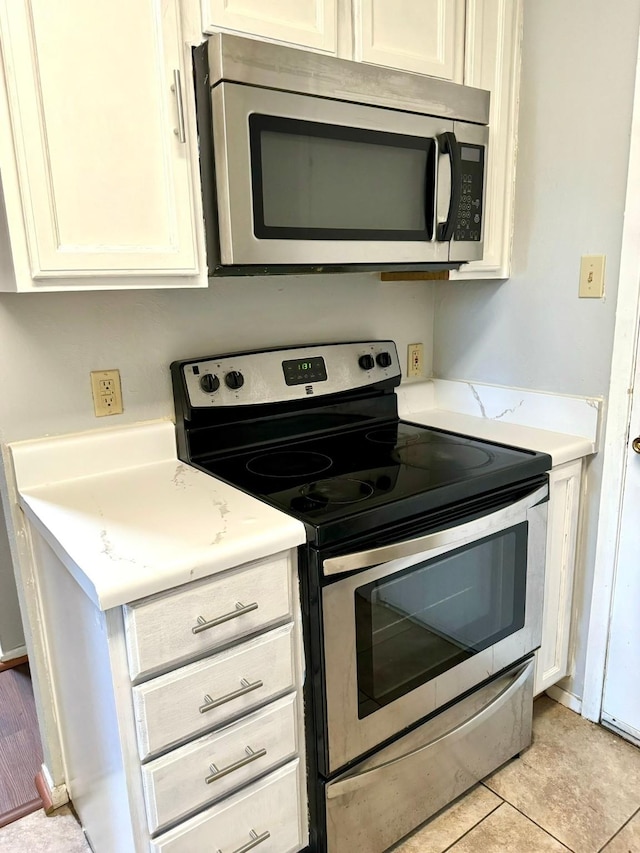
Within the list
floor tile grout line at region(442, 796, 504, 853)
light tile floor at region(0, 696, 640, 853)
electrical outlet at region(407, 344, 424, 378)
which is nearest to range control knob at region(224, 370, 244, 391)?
electrical outlet at region(407, 344, 424, 378)

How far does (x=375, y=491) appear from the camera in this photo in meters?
1.37

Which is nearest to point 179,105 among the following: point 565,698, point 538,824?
point 538,824

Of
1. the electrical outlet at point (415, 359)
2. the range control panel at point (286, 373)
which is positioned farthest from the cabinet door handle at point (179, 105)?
the electrical outlet at point (415, 359)

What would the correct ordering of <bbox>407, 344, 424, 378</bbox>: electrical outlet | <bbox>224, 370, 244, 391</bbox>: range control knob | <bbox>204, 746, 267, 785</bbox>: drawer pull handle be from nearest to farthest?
<bbox>204, 746, 267, 785</bbox>: drawer pull handle → <bbox>224, 370, 244, 391</bbox>: range control knob → <bbox>407, 344, 424, 378</bbox>: electrical outlet

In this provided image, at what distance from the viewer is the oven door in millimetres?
1273

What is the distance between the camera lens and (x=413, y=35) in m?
1.48

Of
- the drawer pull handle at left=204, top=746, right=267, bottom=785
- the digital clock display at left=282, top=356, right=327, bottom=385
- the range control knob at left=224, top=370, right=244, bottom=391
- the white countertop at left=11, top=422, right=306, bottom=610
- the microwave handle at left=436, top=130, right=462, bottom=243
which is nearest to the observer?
the white countertop at left=11, top=422, right=306, bottom=610

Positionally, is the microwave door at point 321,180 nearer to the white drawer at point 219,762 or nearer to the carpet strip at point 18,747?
the white drawer at point 219,762

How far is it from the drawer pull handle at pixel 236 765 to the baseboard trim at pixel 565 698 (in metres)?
1.15

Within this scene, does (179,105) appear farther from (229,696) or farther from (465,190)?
(229,696)

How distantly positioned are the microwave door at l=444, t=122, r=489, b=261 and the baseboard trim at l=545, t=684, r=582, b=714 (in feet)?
4.49

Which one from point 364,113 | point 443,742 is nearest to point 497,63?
point 364,113

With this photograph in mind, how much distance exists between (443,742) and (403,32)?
1.71m

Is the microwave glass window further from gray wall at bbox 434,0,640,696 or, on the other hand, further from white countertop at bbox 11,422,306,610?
white countertop at bbox 11,422,306,610
